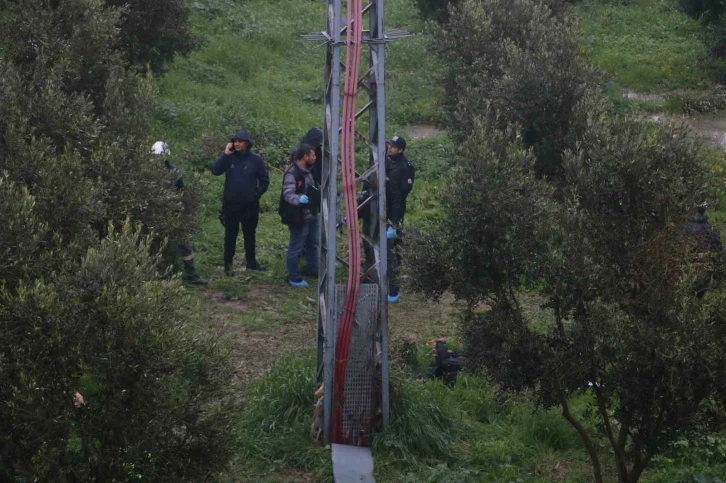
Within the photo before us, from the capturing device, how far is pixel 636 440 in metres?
7.09

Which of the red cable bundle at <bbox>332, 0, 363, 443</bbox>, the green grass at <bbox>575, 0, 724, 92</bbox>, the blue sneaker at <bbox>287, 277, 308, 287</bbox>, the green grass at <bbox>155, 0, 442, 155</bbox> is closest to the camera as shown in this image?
the red cable bundle at <bbox>332, 0, 363, 443</bbox>

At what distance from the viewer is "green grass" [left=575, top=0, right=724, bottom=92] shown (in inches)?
927

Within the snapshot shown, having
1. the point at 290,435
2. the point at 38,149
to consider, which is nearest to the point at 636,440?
the point at 290,435

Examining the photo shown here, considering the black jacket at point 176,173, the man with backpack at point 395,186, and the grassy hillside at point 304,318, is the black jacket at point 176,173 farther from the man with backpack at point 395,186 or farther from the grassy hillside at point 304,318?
the man with backpack at point 395,186

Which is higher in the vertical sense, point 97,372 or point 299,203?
point 97,372

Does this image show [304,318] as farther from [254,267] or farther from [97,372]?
[97,372]

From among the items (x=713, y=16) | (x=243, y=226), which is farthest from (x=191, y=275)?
(x=713, y=16)

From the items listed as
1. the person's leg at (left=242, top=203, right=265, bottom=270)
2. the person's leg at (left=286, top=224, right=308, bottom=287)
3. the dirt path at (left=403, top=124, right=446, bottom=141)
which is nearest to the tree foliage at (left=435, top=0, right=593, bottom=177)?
the dirt path at (left=403, top=124, right=446, bottom=141)

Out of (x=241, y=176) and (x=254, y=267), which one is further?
(x=254, y=267)

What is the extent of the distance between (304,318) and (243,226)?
58.0 inches

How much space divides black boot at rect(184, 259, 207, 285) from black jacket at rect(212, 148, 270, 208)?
3.02 ft

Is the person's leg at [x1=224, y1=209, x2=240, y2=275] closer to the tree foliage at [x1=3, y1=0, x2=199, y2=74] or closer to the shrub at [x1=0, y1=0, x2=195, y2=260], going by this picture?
the shrub at [x1=0, y1=0, x2=195, y2=260]

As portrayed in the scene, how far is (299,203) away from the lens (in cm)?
1144

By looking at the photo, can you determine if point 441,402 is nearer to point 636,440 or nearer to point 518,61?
point 636,440
